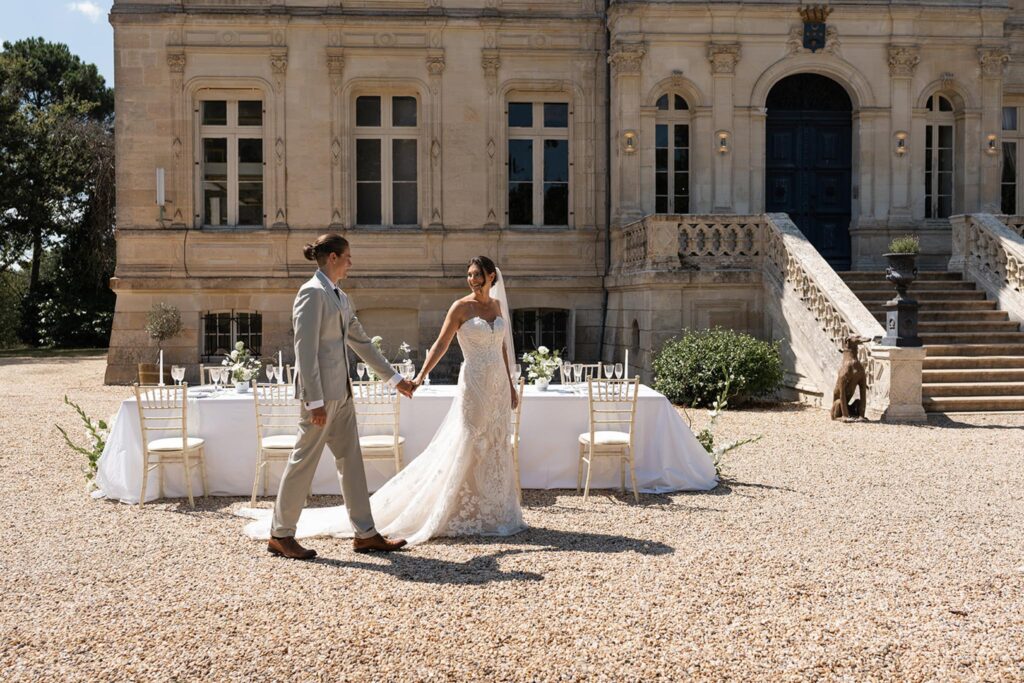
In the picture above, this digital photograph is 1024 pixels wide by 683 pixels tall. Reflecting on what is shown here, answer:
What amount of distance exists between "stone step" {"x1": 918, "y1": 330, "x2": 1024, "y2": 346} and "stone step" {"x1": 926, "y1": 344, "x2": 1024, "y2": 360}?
0.22 meters

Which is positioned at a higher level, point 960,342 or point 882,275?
point 882,275

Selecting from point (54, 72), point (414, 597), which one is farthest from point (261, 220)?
point (54, 72)

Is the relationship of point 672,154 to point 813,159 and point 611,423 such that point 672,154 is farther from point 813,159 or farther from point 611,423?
point 611,423

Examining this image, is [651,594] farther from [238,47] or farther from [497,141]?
[238,47]

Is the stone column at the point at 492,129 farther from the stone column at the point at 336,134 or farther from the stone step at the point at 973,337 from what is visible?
the stone step at the point at 973,337

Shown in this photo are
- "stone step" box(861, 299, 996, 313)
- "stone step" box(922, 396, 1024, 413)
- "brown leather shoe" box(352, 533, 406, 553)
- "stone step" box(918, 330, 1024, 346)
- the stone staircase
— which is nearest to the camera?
"brown leather shoe" box(352, 533, 406, 553)

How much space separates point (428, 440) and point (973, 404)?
754 centimetres

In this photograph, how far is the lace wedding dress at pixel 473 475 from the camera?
20.3 ft

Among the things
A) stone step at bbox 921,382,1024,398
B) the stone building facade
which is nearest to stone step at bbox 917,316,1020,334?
stone step at bbox 921,382,1024,398

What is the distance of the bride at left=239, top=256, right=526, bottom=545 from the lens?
20.3 feet

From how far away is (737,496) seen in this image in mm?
7406

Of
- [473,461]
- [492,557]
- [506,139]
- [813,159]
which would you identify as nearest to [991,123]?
[813,159]

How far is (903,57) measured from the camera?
53.6 feet

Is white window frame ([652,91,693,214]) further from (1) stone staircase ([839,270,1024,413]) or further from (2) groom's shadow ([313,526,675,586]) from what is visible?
(2) groom's shadow ([313,526,675,586])
